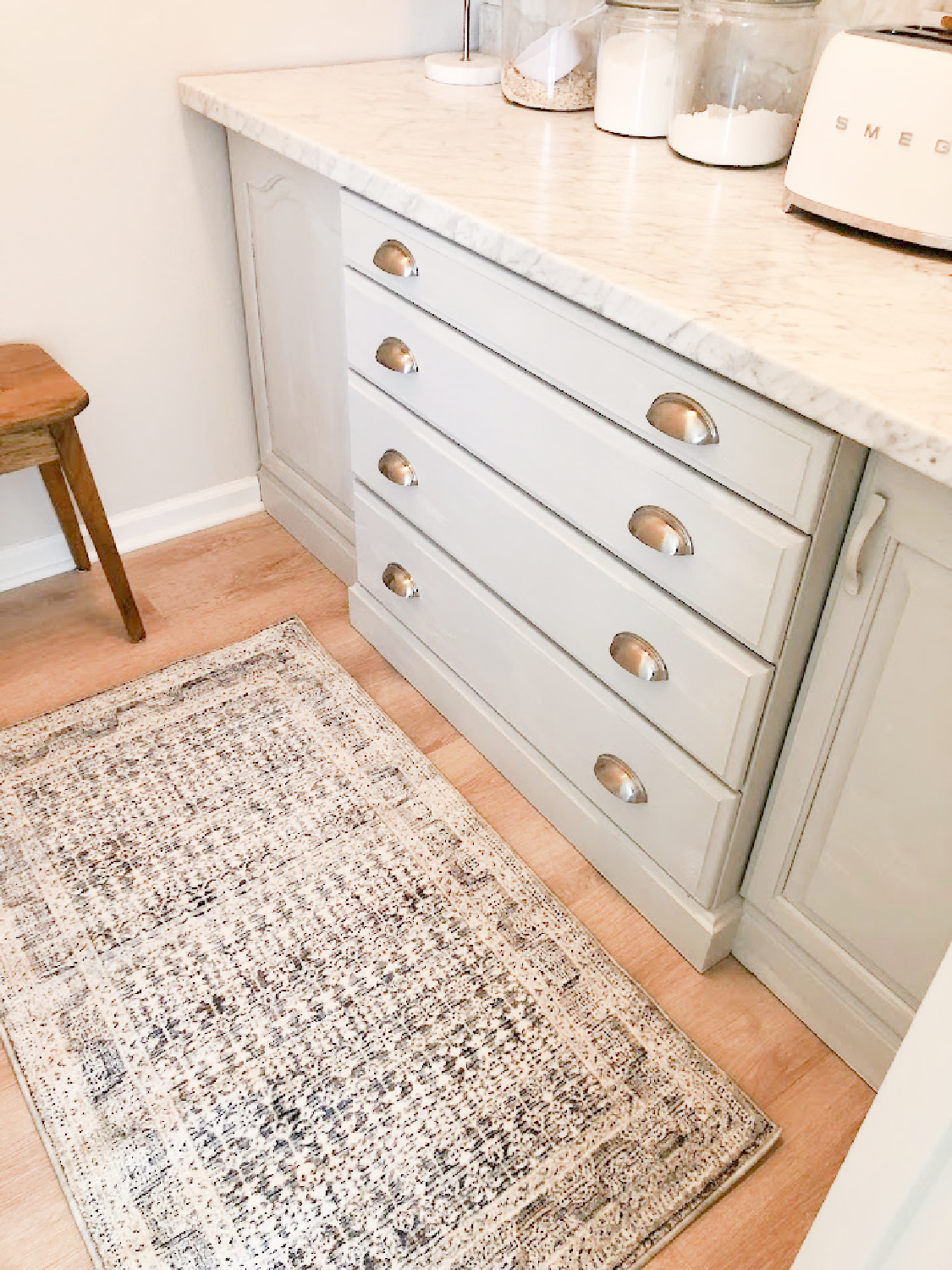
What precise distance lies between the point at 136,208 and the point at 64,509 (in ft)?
1.93

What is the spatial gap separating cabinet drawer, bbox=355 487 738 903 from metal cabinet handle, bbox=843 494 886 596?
323 millimetres

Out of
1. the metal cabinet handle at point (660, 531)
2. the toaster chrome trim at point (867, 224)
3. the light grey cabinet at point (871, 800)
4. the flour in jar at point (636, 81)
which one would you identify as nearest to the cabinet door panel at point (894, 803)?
the light grey cabinet at point (871, 800)

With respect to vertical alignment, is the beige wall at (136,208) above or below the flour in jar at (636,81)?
below

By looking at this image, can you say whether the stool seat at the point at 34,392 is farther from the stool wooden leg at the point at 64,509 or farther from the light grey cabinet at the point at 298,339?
the light grey cabinet at the point at 298,339

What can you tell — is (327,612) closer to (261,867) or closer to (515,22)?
(261,867)

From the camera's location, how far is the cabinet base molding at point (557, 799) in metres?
1.38

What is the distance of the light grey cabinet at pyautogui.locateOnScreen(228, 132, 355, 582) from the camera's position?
173 cm

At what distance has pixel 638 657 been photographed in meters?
1.25

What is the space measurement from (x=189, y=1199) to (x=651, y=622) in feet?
2.82

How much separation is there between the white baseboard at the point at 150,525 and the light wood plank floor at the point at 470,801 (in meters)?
0.03

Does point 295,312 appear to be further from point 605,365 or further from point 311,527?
point 605,365

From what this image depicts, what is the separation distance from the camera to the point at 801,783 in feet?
3.87

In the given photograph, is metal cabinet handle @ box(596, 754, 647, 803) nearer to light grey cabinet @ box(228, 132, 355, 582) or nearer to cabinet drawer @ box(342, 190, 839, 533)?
cabinet drawer @ box(342, 190, 839, 533)

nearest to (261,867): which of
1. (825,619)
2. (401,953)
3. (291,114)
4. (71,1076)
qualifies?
(401,953)
